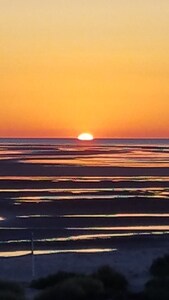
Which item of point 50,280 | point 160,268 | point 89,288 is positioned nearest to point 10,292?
point 89,288

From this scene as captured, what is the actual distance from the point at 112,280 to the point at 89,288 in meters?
1.57

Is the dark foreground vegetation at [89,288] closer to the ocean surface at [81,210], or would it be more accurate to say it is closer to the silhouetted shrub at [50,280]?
the silhouetted shrub at [50,280]

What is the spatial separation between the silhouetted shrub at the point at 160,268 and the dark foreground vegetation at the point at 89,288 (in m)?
0.46

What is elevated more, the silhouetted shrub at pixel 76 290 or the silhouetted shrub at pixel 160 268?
the silhouetted shrub at pixel 160 268

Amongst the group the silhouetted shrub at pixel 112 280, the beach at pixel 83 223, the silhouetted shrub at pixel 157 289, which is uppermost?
the beach at pixel 83 223

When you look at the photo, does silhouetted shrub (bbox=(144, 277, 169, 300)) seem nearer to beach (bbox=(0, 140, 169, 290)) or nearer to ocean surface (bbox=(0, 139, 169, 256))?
beach (bbox=(0, 140, 169, 290))

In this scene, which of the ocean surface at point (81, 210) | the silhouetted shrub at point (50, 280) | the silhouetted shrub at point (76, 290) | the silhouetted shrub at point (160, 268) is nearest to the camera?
the silhouetted shrub at point (76, 290)

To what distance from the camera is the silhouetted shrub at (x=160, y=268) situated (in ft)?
67.9

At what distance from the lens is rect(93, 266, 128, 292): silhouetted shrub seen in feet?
61.9

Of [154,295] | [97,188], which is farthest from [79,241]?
[97,188]

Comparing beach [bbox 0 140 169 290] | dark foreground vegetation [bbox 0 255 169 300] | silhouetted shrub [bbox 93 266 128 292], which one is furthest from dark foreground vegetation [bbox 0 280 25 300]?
beach [bbox 0 140 169 290]

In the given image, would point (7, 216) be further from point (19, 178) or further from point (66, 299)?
point (19, 178)

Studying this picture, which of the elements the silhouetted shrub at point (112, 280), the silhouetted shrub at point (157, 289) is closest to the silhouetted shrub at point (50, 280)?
the silhouetted shrub at point (112, 280)

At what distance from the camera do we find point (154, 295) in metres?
17.4
